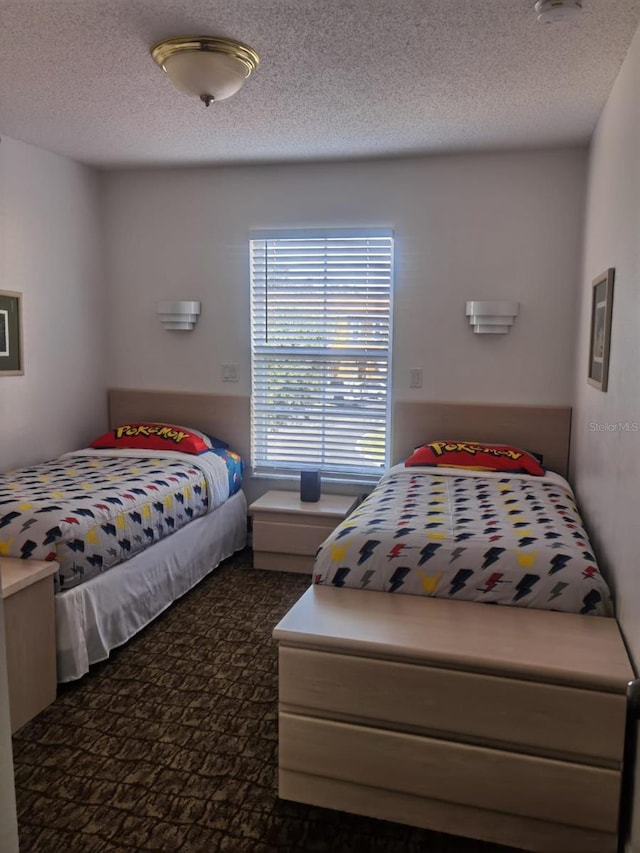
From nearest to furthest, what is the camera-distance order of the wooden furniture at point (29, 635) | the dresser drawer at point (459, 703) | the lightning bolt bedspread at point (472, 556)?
the dresser drawer at point (459, 703) < the lightning bolt bedspread at point (472, 556) < the wooden furniture at point (29, 635)

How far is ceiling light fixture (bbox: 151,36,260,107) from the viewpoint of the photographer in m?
2.41

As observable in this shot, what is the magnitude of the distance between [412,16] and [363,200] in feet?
6.24

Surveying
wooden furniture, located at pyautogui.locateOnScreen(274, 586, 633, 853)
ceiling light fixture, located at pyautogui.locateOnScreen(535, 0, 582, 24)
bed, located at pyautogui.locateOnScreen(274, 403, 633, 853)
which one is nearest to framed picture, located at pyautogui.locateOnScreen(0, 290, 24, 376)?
bed, located at pyautogui.locateOnScreen(274, 403, 633, 853)

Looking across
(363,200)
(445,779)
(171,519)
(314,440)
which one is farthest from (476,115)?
(445,779)

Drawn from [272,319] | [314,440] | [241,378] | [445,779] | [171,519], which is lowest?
[445,779]

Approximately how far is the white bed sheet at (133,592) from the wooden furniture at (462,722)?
1090 mm

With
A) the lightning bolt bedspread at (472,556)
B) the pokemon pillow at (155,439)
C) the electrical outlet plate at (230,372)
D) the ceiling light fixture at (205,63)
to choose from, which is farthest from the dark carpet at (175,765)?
the ceiling light fixture at (205,63)

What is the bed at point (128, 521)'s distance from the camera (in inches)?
105

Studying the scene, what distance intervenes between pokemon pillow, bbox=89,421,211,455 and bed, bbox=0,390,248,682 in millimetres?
70

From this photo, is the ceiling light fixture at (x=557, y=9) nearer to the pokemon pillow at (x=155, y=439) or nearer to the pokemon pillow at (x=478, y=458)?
the pokemon pillow at (x=478, y=458)

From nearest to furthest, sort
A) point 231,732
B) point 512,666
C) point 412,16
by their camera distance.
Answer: point 512,666, point 412,16, point 231,732

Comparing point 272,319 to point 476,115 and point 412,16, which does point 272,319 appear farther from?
point 412,16

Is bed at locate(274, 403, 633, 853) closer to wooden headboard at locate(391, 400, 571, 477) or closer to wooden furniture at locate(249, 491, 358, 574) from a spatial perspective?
wooden furniture at locate(249, 491, 358, 574)

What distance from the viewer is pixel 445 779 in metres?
1.86
